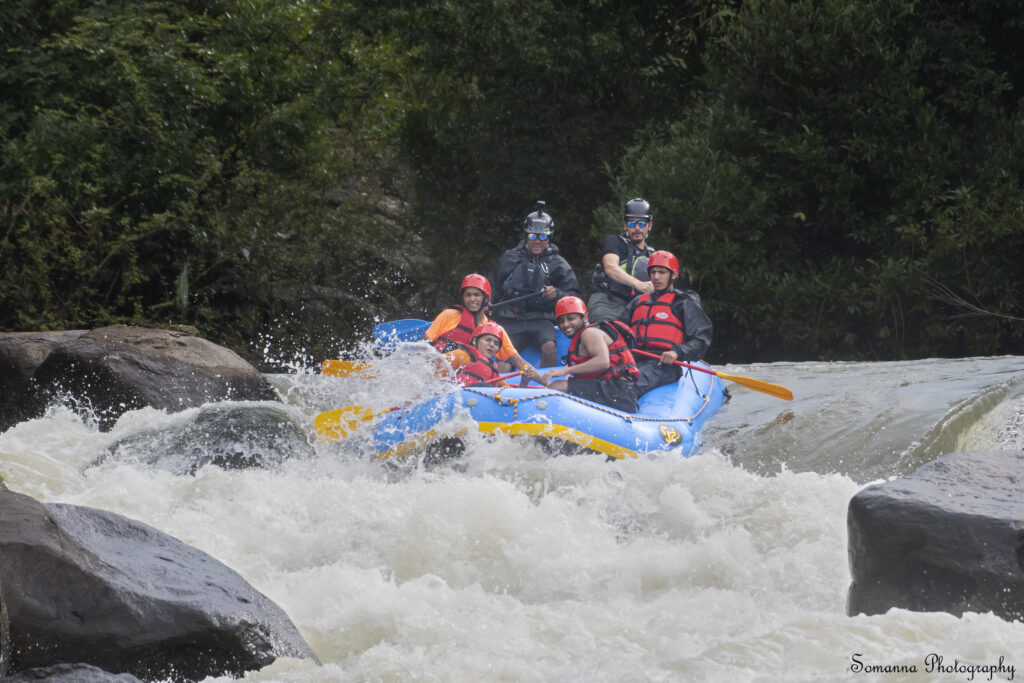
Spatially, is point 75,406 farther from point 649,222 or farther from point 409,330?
point 649,222

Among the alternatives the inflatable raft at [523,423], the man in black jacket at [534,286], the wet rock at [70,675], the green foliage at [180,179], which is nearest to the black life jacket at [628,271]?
the man in black jacket at [534,286]

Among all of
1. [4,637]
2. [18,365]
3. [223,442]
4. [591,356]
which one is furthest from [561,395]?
[18,365]

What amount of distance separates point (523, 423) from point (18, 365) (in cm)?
429

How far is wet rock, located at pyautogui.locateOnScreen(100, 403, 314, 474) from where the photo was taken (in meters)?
6.88

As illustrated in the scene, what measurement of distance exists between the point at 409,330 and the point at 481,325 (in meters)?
0.80

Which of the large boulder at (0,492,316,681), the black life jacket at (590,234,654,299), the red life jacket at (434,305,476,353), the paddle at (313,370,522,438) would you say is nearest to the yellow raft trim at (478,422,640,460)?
the paddle at (313,370,522,438)

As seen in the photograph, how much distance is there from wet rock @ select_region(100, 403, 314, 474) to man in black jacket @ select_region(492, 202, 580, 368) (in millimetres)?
1782

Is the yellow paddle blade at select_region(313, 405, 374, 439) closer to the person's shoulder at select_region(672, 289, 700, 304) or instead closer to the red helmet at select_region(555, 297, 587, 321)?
the red helmet at select_region(555, 297, 587, 321)

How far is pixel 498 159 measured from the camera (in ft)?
42.8

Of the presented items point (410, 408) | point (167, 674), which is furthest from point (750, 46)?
point (167, 674)

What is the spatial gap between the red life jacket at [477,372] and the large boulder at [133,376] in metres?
2.24

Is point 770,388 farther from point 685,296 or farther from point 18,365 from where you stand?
point 18,365

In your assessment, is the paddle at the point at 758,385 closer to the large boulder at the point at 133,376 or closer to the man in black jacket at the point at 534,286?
the man in black jacket at the point at 534,286

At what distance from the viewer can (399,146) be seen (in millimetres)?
13719
